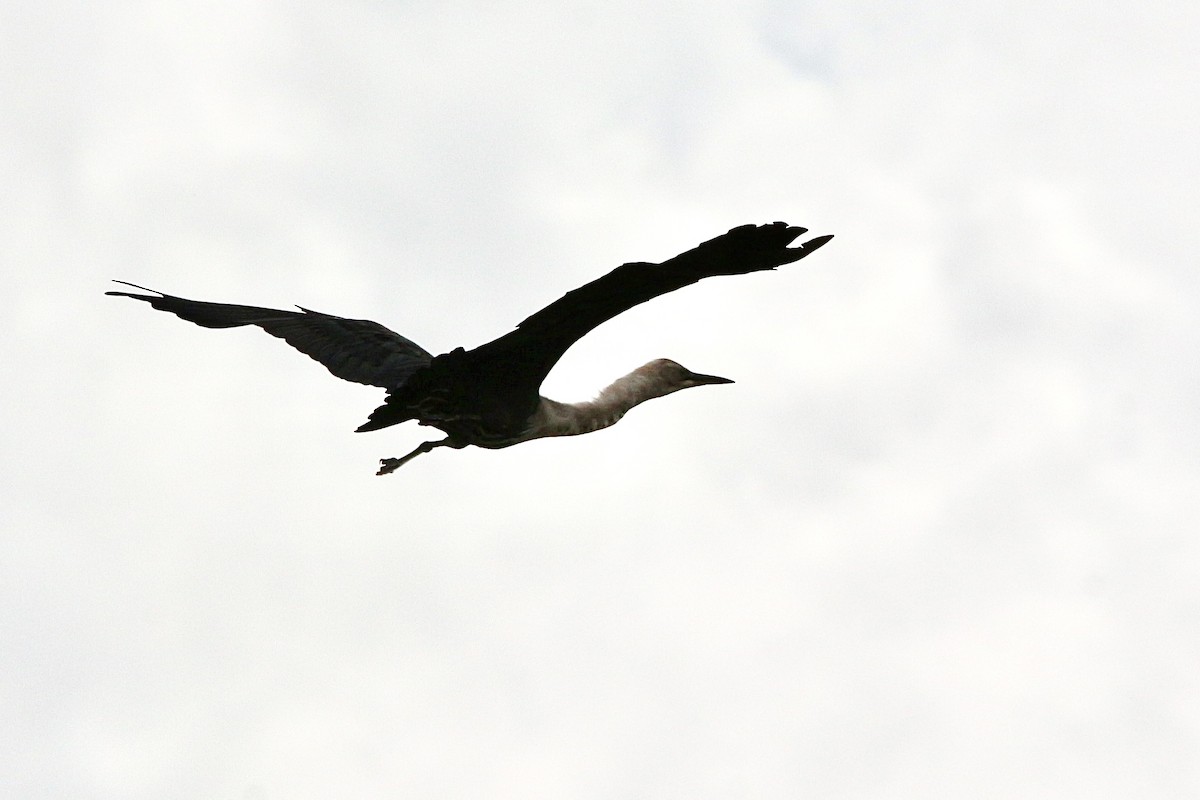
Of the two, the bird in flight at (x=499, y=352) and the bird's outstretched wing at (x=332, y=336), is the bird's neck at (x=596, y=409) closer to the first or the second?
the bird in flight at (x=499, y=352)

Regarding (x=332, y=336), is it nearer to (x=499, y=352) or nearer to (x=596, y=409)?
(x=499, y=352)

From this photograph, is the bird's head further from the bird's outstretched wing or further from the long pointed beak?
the bird's outstretched wing

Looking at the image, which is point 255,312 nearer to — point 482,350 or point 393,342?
point 393,342

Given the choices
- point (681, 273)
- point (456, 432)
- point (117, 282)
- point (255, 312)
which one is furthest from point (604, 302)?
point (117, 282)

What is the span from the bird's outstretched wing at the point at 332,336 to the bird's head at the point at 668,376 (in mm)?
2620

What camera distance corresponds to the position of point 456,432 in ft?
46.1

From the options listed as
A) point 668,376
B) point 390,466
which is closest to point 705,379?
point 668,376

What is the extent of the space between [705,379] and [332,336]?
404cm

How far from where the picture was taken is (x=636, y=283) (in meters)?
12.5

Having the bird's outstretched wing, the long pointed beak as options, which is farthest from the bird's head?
the bird's outstretched wing

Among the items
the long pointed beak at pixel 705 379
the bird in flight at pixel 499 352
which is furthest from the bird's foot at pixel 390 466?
the long pointed beak at pixel 705 379

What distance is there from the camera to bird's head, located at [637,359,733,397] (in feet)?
54.0

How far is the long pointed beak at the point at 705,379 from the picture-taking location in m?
16.9

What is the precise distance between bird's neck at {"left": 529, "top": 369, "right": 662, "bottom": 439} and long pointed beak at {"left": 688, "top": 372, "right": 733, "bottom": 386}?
49cm
